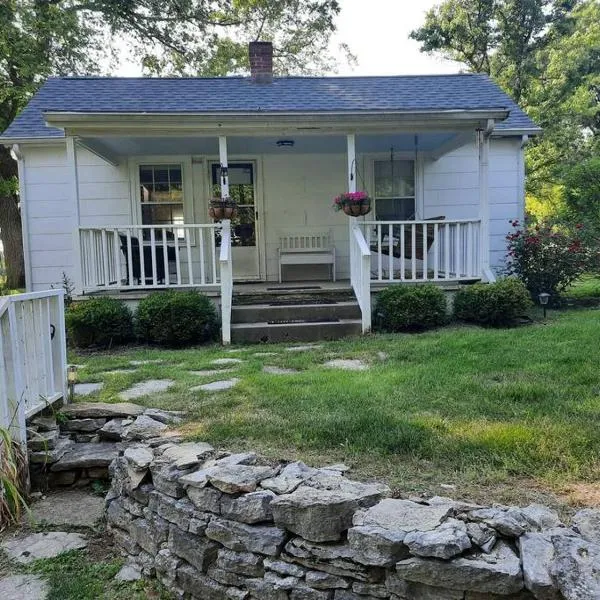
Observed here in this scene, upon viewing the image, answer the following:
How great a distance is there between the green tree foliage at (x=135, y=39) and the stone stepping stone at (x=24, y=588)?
11.4m

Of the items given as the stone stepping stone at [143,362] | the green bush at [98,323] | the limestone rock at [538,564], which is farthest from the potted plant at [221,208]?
the limestone rock at [538,564]

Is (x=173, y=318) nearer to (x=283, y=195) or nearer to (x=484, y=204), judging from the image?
(x=283, y=195)

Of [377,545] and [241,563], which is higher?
[377,545]

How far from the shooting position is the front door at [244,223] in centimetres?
859

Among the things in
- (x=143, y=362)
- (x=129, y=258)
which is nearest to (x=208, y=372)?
(x=143, y=362)

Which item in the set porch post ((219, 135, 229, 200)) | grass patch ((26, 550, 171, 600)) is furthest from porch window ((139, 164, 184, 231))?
grass patch ((26, 550, 171, 600))

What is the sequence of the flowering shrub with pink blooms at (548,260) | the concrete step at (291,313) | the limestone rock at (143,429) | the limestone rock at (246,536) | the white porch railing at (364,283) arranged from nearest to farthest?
the limestone rock at (246,536), the limestone rock at (143,429), the white porch railing at (364,283), the concrete step at (291,313), the flowering shrub with pink blooms at (548,260)

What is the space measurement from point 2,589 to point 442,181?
8.03 metres

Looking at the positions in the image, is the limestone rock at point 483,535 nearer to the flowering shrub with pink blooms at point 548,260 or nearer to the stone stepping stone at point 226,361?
the stone stepping stone at point 226,361

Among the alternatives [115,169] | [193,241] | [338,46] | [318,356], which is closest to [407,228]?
[193,241]

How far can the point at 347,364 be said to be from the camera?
14.9 ft

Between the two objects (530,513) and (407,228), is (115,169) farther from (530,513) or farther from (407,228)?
(530,513)

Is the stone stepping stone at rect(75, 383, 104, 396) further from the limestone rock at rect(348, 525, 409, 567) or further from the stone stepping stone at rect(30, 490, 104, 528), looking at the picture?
the limestone rock at rect(348, 525, 409, 567)

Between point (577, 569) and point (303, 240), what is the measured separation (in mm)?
7459
